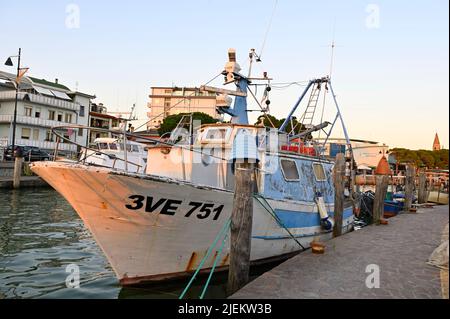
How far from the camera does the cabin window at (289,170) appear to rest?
408 inches

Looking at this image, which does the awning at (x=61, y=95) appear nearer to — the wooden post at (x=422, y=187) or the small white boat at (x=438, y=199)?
the wooden post at (x=422, y=187)

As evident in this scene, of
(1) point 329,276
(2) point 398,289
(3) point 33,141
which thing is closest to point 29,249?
(1) point 329,276

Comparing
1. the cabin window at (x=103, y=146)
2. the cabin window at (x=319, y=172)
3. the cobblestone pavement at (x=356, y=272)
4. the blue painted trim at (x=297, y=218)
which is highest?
the cabin window at (x=103, y=146)

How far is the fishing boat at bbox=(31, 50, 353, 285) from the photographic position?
24.1 ft

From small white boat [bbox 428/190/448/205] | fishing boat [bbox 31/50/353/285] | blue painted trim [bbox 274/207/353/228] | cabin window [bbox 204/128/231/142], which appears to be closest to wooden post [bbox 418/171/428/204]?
small white boat [bbox 428/190/448/205]

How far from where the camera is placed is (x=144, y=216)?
757cm

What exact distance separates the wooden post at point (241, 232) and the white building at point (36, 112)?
3713 cm

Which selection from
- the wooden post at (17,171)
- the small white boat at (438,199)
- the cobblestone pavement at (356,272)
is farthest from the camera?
the small white boat at (438,199)

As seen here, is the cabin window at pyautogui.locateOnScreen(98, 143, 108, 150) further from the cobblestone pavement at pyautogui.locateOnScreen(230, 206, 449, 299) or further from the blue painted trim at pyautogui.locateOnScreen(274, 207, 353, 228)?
the cobblestone pavement at pyautogui.locateOnScreen(230, 206, 449, 299)

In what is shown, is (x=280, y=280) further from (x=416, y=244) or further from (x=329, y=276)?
(x=416, y=244)

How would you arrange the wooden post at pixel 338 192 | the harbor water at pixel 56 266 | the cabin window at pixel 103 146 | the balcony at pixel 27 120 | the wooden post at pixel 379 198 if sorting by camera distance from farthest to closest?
the balcony at pixel 27 120 < the cabin window at pixel 103 146 < the wooden post at pixel 379 198 < the wooden post at pixel 338 192 < the harbor water at pixel 56 266

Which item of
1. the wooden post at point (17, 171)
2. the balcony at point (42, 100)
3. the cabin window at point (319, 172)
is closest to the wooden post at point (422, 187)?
the cabin window at point (319, 172)

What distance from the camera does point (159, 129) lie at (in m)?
52.2
